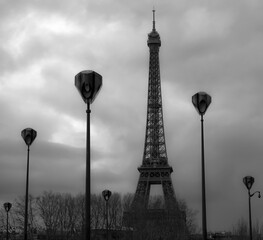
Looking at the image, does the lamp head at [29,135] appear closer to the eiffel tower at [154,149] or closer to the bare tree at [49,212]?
the bare tree at [49,212]

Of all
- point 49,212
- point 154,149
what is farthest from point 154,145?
point 49,212

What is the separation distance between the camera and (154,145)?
10019cm

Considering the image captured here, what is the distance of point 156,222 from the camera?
7375cm

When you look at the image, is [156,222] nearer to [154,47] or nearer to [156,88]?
[156,88]

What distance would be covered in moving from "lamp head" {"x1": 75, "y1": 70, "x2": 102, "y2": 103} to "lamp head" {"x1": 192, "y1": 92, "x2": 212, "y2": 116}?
6365mm

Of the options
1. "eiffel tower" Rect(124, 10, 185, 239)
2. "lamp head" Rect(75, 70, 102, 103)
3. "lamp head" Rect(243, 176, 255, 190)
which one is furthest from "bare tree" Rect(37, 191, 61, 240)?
"lamp head" Rect(75, 70, 102, 103)

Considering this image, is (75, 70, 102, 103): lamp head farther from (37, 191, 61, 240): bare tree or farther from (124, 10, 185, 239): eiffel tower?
(124, 10, 185, 239): eiffel tower

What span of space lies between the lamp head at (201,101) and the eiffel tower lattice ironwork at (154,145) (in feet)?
228

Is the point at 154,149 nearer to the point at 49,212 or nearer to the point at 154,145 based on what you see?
the point at 154,145

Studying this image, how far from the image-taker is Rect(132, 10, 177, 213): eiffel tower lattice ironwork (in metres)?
93.1

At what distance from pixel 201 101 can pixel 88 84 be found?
6664mm

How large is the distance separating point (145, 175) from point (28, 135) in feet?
238

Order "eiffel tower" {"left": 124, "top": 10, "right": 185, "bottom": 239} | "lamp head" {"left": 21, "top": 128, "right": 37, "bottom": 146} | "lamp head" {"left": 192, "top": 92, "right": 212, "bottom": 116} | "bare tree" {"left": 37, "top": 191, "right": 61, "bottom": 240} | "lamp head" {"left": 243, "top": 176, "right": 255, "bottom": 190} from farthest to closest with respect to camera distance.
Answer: "eiffel tower" {"left": 124, "top": 10, "right": 185, "bottom": 239} → "bare tree" {"left": 37, "top": 191, "right": 61, "bottom": 240} → "lamp head" {"left": 243, "top": 176, "right": 255, "bottom": 190} → "lamp head" {"left": 21, "top": 128, "right": 37, "bottom": 146} → "lamp head" {"left": 192, "top": 92, "right": 212, "bottom": 116}

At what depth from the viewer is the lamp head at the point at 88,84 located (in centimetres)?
1481
